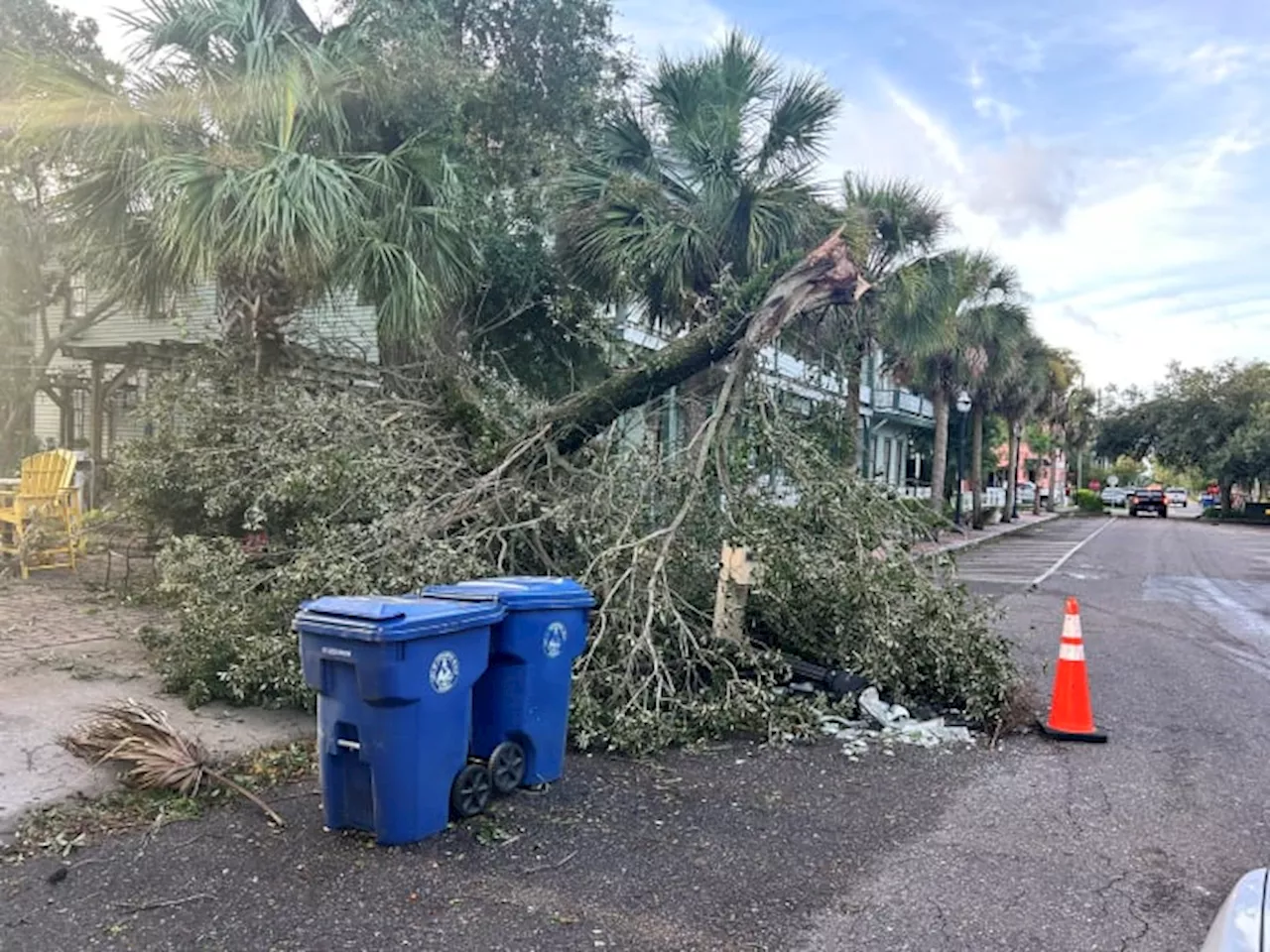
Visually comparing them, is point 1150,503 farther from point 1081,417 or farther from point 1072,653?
point 1072,653

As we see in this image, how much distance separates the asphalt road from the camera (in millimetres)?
3283

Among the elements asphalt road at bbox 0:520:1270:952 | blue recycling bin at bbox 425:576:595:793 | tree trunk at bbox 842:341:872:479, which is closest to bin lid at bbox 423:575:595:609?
blue recycling bin at bbox 425:576:595:793

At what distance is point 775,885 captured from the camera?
3686mm

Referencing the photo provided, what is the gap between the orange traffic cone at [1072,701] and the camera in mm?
5824

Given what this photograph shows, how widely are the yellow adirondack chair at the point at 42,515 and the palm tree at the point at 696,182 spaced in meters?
6.28

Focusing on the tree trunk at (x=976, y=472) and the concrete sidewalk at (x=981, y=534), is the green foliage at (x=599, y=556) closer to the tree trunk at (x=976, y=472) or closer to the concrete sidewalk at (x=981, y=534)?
the concrete sidewalk at (x=981, y=534)

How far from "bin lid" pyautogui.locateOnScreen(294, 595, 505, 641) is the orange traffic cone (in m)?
3.70

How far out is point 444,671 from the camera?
3.95m

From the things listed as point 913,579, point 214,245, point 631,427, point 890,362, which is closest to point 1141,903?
point 913,579

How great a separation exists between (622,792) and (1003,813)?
1781 millimetres

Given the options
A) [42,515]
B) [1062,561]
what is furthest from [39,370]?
[1062,561]

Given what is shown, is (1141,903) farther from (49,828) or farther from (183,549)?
(183,549)

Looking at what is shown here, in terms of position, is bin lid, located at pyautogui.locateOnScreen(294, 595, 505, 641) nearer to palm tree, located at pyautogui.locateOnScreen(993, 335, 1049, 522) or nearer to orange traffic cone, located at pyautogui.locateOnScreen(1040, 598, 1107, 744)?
orange traffic cone, located at pyautogui.locateOnScreen(1040, 598, 1107, 744)

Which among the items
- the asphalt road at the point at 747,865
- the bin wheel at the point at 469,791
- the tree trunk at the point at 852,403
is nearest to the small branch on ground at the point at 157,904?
the asphalt road at the point at 747,865
